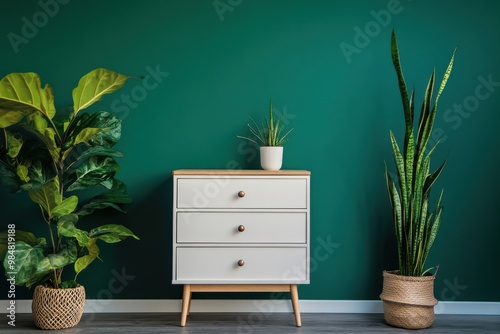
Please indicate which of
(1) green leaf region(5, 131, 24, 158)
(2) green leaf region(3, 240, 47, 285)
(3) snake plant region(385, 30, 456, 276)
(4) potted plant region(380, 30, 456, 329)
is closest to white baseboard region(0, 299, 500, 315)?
(4) potted plant region(380, 30, 456, 329)

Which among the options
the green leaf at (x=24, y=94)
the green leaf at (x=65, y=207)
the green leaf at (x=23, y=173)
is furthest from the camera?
the green leaf at (x=23, y=173)

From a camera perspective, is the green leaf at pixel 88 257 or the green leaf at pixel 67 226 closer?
the green leaf at pixel 67 226

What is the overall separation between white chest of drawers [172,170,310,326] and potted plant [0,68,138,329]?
0.29 metres

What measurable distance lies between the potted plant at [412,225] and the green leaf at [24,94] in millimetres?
1655

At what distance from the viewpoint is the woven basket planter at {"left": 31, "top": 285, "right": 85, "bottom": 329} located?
2.66 metres

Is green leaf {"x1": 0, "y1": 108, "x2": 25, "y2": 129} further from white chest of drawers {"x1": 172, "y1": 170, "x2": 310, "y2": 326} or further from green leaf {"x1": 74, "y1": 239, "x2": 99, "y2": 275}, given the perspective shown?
white chest of drawers {"x1": 172, "y1": 170, "x2": 310, "y2": 326}

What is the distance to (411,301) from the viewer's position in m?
2.73

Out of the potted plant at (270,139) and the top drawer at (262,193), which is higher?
the potted plant at (270,139)

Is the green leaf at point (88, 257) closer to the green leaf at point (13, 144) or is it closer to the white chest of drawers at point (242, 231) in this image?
the white chest of drawers at point (242, 231)

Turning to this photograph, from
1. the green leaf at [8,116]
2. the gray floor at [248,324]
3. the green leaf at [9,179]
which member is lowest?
the gray floor at [248,324]

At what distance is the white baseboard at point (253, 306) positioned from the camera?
304 centimetres

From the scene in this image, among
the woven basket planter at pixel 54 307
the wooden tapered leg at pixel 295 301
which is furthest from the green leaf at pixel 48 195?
the wooden tapered leg at pixel 295 301

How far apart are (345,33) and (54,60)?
1.57 metres

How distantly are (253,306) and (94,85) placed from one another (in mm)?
1405
